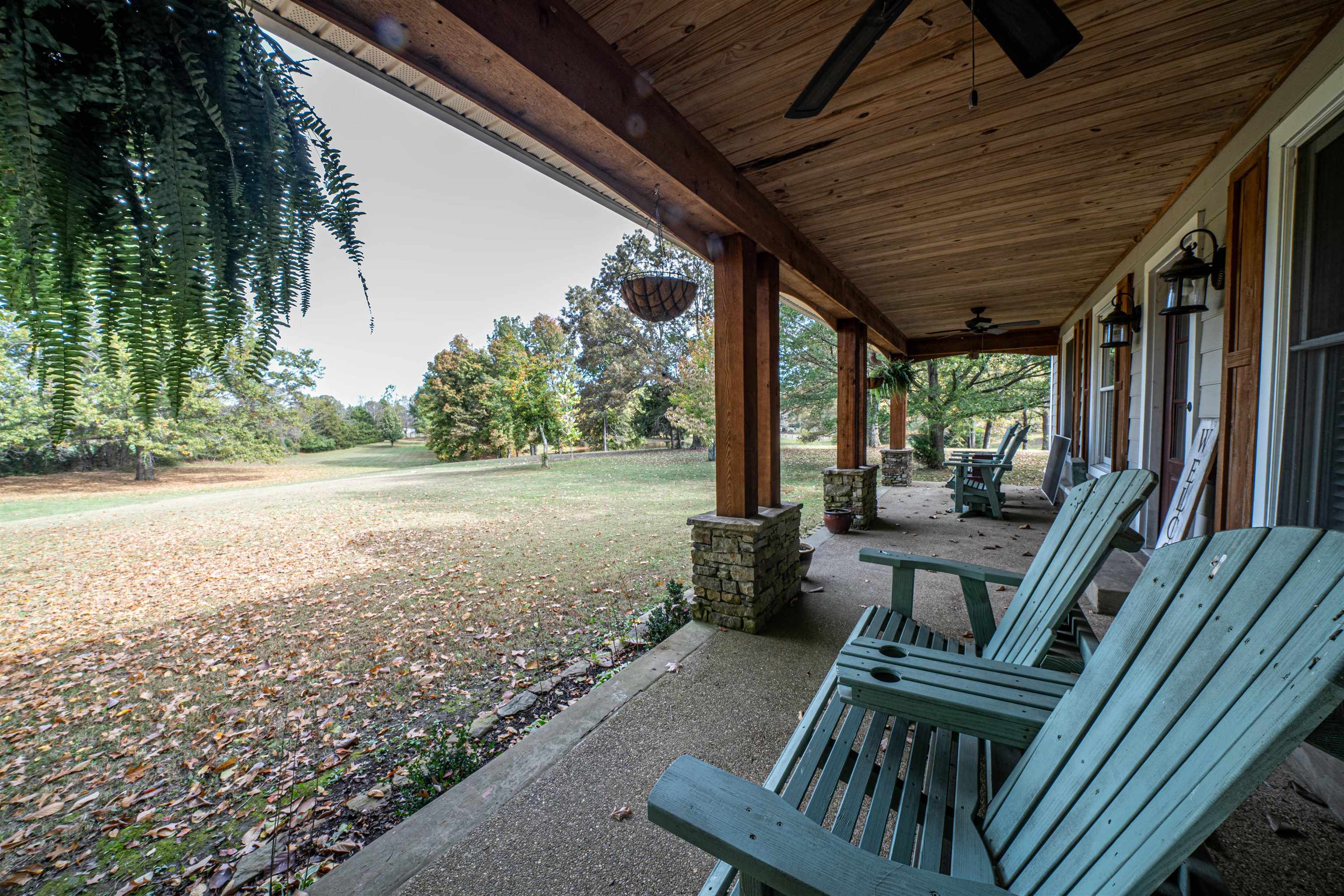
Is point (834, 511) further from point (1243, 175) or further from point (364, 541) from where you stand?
point (364, 541)

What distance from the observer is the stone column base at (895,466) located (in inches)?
355

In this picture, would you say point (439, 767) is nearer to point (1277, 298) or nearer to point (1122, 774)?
point (1122, 774)

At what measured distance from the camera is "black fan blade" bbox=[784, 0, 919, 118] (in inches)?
52.1

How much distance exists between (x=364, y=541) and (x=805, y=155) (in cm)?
626

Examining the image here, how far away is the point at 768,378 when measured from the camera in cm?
350

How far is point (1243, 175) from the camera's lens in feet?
7.50

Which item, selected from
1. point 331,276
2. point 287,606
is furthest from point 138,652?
point 331,276

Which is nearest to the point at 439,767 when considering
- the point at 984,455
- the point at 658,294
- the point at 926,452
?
the point at 658,294

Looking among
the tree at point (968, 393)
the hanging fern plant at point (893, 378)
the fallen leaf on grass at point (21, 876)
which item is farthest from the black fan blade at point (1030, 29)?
the tree at point (968, 393)

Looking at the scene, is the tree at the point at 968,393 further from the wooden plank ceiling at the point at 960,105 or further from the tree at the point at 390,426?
the tree at the point at 390,426

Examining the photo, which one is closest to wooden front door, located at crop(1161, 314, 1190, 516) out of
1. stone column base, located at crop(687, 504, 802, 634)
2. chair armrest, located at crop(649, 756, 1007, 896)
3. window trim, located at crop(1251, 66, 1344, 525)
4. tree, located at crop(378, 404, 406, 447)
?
window trim, located at crop(1251, 66, 1344, 525)

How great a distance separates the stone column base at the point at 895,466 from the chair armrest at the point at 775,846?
8.89m

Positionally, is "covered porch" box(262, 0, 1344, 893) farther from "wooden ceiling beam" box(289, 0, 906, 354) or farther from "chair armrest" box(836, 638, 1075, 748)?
"chair armrest" box(836, 638, 1075, 748)

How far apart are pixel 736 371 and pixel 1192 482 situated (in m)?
2.41
